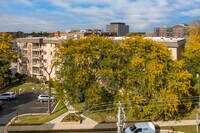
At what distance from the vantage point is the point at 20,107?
4088 centimetres

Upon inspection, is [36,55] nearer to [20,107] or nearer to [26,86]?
[26,86]

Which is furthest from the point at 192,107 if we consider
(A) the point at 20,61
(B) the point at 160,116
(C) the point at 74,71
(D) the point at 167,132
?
(A) the point at 20,61

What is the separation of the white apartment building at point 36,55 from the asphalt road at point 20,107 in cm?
1232

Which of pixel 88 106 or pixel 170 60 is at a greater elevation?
pixel 170 60

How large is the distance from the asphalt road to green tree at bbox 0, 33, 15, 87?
6.83 metres

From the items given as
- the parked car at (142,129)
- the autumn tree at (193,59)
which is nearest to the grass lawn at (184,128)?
the parked car at (142,129)

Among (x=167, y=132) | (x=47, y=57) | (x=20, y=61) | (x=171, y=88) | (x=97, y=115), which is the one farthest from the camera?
(x=20, y=61)

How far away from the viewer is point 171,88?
31875 mm

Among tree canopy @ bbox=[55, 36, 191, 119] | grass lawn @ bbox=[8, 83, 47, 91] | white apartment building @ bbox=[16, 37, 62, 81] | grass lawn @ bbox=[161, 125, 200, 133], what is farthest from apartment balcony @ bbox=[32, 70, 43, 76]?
grass lawn @ bbox=[161, 125, 200, 133]

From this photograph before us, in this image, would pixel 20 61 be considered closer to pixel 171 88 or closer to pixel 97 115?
pixel 97 115

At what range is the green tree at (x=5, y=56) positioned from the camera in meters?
47.6

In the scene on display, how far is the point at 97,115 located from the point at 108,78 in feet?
15.9

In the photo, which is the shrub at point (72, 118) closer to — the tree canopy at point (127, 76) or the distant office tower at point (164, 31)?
the tree canopy at point (127, 76)

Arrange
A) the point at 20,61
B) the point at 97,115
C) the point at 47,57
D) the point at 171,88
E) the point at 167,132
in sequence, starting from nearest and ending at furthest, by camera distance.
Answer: the point at 167,132
the point at 171,88
the point at 97,115
the point at 47,57
the point at 20,61
